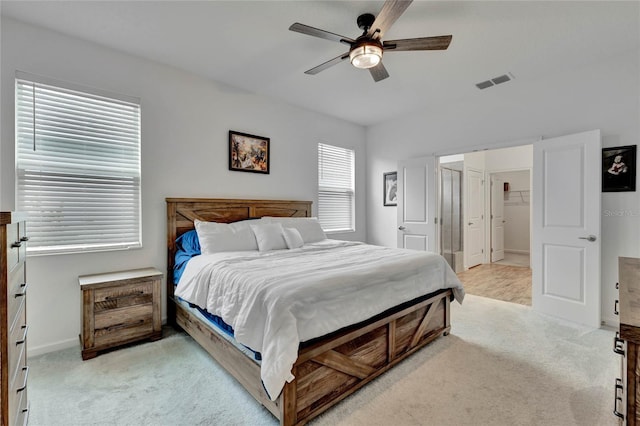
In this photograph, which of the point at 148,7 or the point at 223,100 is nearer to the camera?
the point at 148,7

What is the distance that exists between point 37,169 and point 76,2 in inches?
55.2

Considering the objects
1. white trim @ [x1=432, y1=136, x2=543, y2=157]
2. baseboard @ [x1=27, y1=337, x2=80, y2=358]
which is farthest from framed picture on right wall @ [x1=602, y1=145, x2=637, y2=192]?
baseboard @ [x1=27, y1=337, x2=80, y2=358]

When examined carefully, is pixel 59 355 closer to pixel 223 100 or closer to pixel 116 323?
pixel 116 323

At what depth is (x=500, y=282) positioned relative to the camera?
189 inches

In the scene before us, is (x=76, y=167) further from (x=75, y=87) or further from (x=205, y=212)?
(x=205, y=212)

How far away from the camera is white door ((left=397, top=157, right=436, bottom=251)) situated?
448cm

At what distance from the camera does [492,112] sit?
389cm

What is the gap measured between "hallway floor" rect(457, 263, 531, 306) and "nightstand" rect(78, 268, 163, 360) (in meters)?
4.13

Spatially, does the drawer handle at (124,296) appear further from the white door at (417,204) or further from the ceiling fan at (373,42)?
the white door at (417,204)

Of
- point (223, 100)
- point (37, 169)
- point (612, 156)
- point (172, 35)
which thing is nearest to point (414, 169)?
point (612, 156)

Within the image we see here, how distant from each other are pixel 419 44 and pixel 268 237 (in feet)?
7.35

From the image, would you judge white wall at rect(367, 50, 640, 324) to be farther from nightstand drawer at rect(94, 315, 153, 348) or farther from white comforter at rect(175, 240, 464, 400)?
nightstand drawer at rect(94, 315, 153, 348)

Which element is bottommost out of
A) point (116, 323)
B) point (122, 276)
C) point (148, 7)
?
point (116, 323)

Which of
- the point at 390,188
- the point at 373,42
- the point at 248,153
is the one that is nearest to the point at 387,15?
the point at 373,42
